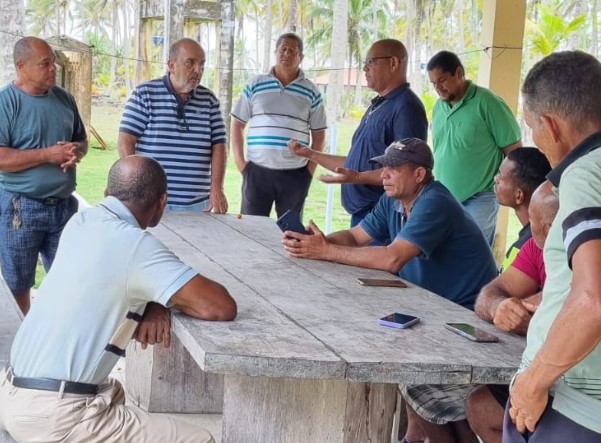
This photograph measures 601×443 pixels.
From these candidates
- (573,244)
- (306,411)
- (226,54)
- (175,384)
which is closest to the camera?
(573,244)

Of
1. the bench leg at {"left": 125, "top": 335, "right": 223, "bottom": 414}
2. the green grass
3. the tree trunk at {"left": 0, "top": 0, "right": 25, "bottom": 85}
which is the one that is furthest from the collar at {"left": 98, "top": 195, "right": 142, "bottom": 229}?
the green grass

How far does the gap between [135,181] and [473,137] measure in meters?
3.26

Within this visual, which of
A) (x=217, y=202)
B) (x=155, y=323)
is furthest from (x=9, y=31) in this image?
(x=155, y=323)

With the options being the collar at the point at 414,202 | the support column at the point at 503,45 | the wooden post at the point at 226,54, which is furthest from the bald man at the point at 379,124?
the wooden post at the point at 226,54

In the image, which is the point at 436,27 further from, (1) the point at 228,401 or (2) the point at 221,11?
(1) the point at 228,401

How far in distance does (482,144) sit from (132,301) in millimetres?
3445

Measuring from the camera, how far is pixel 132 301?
8.14 feet

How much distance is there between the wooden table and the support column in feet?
11.9

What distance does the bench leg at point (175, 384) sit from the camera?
411 cm

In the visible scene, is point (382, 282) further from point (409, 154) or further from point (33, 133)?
point (33, 133)

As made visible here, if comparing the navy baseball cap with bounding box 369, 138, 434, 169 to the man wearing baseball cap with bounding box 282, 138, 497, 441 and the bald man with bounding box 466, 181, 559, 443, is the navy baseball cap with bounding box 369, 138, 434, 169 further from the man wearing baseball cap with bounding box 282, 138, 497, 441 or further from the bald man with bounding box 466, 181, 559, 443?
the bald man with bounding box 466, 181, 559, 443

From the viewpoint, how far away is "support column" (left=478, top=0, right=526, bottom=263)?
6.62 m

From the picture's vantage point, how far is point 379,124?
4793 millimetres

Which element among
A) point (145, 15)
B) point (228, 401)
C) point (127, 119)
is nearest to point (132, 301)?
point (228, 401)
